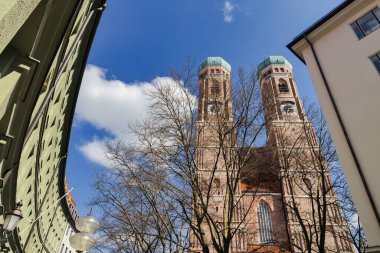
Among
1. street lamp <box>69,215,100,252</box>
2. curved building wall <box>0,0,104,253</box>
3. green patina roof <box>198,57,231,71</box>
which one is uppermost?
green patina roof <box>198,57,231,71</box>

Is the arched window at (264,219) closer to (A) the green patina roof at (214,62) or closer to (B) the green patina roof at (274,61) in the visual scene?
(A) the green patina roof at (214,62)

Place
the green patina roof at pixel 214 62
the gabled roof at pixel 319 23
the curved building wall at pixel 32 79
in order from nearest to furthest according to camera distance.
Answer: the curved building wall at pixel 32 79 → the gabled roof at pixel 319 23 → the green patina roof at pixel 214 62

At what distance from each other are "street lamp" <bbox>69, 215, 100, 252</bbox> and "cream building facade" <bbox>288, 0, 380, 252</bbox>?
7794 mm

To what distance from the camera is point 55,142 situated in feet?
30.5

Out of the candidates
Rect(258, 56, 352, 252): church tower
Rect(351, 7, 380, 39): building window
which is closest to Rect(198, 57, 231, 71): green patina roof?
Rect(258, 56, 352, 252): church tower

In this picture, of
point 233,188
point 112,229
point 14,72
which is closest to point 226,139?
point 233,188

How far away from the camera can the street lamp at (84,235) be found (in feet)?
19.1

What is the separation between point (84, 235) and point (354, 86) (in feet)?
34.8

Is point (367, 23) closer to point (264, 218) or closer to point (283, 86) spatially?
point (264, 218)

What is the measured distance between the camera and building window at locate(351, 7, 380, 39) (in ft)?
34.6

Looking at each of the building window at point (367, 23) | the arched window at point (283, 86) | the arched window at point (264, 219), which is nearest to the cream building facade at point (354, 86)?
the building window at point (367, 23)

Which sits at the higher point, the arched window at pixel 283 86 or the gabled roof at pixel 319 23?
the arched window at pixel 283 86

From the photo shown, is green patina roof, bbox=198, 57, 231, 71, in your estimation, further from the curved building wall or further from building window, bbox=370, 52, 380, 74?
the curved building wall

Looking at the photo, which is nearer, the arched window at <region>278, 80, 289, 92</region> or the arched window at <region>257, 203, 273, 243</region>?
the arched window at <region>257, 203, 273, 243</region>
